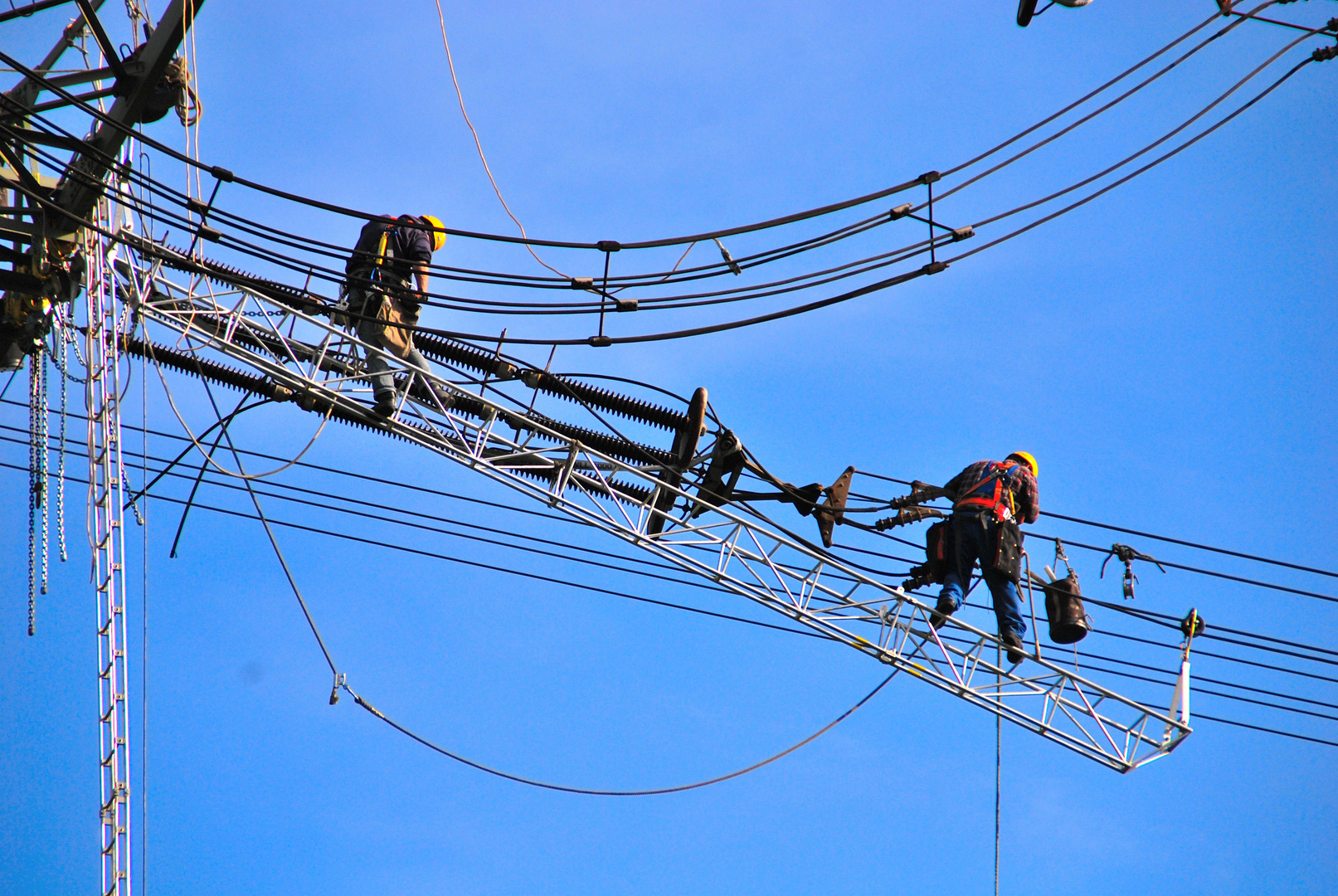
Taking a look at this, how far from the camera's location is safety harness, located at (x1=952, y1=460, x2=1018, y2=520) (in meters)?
13.4

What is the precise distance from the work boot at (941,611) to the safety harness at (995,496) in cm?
86

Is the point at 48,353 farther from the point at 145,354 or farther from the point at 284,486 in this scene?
the point at 284,486

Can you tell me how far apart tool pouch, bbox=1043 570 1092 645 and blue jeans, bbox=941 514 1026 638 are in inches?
17.9

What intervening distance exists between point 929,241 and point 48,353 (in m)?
7.56

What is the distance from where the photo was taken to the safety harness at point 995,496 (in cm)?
1335

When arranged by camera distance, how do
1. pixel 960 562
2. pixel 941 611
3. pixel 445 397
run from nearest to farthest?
pixel 445 397 < pixel 941 611 < pixel 960 562

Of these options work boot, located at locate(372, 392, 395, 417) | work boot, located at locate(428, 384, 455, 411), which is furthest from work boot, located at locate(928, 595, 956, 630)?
work boot, located at locate(372, 392, 395, 417)


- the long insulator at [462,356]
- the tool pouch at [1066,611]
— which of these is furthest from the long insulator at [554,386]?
the tool pouch at [1066,611]

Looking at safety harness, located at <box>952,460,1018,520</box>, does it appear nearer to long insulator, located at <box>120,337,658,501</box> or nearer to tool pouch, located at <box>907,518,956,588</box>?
tool pouch, located at <box>907,518,956,588</box>

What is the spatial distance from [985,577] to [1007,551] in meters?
0.31

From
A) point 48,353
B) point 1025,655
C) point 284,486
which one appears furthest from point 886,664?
point 48,353

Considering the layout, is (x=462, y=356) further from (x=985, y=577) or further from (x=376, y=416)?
(x=985, y=577)

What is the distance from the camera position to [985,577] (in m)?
13.4

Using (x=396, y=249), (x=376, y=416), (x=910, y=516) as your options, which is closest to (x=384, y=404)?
(x=376, y=416)
